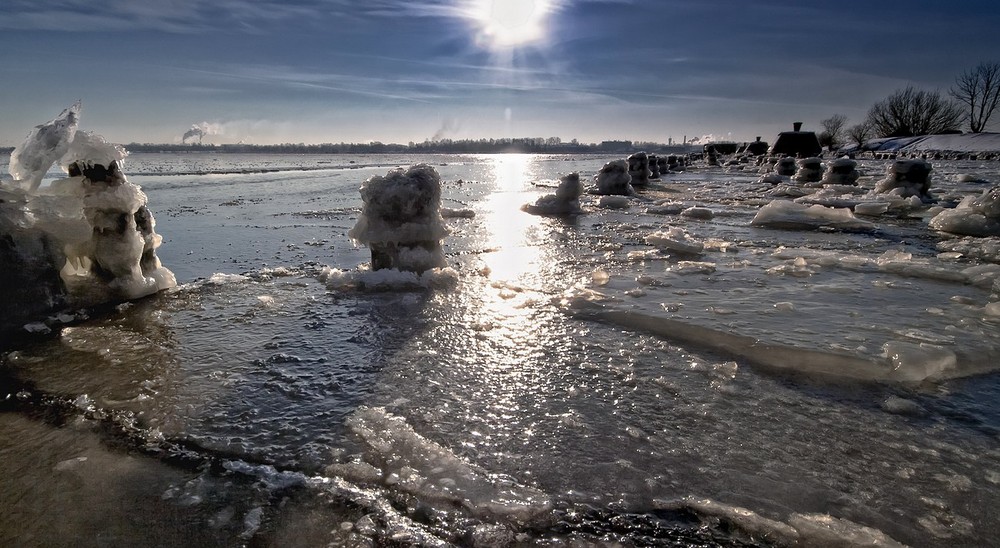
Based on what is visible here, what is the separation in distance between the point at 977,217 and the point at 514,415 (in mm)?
10313

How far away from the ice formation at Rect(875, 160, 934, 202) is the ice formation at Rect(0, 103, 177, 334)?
16863mm

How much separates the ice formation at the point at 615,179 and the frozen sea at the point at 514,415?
12970 mm

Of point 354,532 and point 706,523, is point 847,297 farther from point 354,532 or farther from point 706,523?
point 354,532

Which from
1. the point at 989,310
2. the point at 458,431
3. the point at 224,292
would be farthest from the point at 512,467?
the point at 989,310

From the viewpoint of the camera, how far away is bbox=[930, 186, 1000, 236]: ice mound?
8586mm

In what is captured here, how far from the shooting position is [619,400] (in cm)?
286

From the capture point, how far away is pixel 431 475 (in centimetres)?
218

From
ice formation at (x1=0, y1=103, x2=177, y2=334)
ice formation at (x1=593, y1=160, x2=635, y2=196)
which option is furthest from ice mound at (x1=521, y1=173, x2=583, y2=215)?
ice formation at (x1=0, y1=103, x2=177, y2=334)

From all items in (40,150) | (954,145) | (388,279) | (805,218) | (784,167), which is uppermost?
(954,145)

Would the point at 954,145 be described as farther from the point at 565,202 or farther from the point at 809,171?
the point at 565,202

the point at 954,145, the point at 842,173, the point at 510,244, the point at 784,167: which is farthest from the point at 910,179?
the point at 954,145

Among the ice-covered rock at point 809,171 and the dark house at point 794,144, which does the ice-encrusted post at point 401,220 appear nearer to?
the ice-covered rock at point 809,171

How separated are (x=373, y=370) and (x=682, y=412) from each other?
190cm

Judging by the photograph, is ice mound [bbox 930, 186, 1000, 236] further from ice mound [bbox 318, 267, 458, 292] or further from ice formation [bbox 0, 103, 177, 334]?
ice formation [bbox 0, 103, 177, 334]
